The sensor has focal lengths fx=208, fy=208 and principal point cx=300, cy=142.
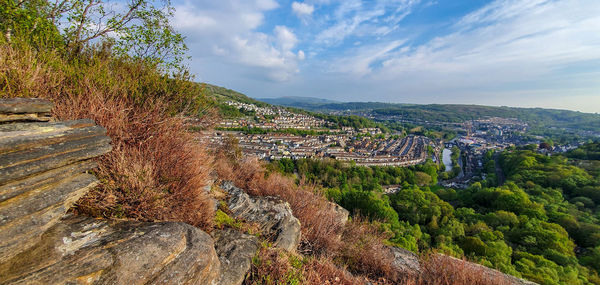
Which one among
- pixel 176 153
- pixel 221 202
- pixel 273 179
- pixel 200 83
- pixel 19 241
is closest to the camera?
pixel 19 241

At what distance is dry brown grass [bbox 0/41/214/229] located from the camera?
3.29m

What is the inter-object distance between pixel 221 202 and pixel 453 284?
584 cm

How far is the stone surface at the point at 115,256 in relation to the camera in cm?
205

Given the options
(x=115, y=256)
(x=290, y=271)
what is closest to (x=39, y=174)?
(x=115, y=256)

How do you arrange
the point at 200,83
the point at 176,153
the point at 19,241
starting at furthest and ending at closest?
the point at 200,83 < the point at 176,153 < the point at 19,241

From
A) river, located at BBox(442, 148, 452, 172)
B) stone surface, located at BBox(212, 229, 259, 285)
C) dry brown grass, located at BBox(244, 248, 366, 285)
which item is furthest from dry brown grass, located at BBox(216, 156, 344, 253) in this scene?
river, located at BBox(442, 148, 452, 172)

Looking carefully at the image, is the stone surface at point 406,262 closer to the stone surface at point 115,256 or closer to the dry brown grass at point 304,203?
the dry brown grass at point 304,203

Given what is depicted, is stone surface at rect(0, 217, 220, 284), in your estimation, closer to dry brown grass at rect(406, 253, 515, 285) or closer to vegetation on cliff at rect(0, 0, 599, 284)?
vegetation on cliff at rect(0, 0, 599, 284)

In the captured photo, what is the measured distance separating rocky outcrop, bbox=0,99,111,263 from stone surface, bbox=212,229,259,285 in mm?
2224

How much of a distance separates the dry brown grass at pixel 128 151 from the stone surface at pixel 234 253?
468 millimetres

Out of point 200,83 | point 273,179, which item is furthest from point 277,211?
point 200,83

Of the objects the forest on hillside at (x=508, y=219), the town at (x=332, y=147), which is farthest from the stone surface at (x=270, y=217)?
the town at (x=332, y=147)

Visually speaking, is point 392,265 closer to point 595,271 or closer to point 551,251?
point 551,251

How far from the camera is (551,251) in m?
15.2
